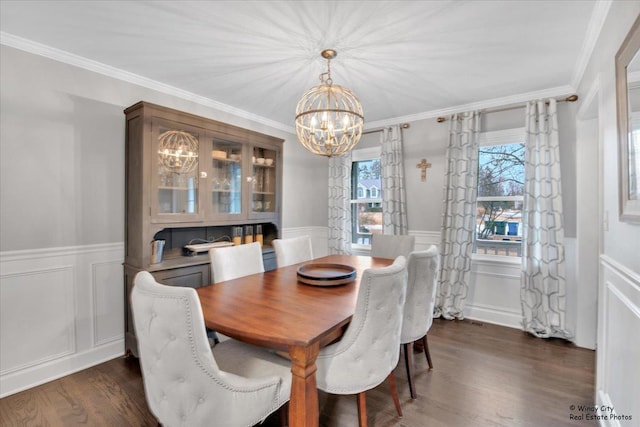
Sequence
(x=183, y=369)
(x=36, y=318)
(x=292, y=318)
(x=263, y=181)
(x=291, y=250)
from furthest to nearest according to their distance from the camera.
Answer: (x=263, y=181) → (x=291, y=250) → (x=36, y=318) → (x=292, y=318) → (x=183, y=369)

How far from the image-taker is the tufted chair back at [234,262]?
7.27 ft

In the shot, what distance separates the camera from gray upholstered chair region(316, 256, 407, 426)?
143cm

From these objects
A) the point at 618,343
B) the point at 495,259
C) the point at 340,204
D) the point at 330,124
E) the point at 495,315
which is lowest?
the point at 495,315

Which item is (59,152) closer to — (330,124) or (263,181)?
(263,181)

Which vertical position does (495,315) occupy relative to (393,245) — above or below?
below

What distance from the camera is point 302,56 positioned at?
2357 millimetres

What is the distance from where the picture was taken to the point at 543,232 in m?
2.96

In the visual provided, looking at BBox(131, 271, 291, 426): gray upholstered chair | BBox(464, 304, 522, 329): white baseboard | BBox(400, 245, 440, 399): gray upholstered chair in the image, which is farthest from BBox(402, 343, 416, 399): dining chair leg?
BBox(464, 304, 522, 329): white baseboard

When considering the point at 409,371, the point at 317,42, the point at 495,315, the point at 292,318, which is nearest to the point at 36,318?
the point at 292,318

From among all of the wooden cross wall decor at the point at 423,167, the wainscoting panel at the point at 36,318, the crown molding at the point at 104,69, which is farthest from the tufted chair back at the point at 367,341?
the crown molding at the point at 104,69

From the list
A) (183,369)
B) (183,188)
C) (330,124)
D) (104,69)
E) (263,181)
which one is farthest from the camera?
(263,181)

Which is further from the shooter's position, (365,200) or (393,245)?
(365,200)

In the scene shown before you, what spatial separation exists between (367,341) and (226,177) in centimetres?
230

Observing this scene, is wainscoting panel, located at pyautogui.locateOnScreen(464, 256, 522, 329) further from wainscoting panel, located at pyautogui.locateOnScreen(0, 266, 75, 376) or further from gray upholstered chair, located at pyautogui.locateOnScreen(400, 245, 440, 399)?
wainscoting panel, located at pyautogui.locateOnScreen(0, 266, 75, 376)
